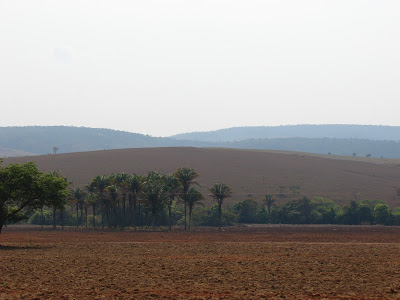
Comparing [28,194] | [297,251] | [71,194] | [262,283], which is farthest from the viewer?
[71,194]

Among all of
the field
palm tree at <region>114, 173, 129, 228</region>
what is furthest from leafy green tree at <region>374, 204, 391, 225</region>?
the field

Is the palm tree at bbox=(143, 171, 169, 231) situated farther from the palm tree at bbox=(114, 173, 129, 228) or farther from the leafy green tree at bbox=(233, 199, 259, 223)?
the leafy green tree at bbox=(233, 199, 259, 223)

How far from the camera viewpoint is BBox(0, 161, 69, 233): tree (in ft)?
154

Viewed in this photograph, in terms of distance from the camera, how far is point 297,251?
42438mm

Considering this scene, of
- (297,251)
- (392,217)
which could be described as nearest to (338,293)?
(297,251)

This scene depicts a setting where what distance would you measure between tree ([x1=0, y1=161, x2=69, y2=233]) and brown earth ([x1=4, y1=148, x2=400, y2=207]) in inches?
3329

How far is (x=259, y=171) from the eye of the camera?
168 meters

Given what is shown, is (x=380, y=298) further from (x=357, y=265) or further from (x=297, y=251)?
(x=297, y=251)

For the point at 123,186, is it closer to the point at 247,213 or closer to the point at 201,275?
the point at 247,213

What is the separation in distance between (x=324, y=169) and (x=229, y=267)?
482 feet

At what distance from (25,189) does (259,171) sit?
12546 centimetres

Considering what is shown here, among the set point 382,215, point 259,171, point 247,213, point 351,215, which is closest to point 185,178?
point 247,213

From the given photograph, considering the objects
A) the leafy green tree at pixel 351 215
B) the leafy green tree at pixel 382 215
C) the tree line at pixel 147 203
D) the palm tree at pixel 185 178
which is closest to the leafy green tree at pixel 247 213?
the tree line at pixel 147 203

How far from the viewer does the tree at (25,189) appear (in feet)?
154
